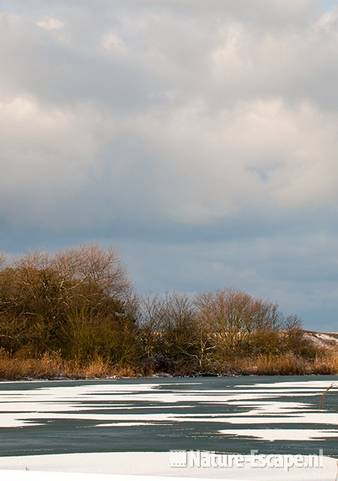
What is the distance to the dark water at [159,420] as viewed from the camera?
39.6 feet

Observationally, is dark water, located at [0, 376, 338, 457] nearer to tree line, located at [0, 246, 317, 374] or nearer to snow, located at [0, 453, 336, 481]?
snow, located at [0, 453, 336, 481]

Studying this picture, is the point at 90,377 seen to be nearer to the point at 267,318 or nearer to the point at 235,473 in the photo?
the point at 267,318

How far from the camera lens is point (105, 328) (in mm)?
43875

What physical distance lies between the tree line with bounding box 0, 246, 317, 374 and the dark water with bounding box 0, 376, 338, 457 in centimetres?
1769

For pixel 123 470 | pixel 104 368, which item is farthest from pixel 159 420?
pixel 104 368

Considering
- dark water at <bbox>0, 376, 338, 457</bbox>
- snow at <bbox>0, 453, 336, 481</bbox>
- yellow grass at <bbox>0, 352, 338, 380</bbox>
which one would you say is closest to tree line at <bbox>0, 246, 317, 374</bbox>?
yellow grass at <bbox>0, 352, 338, 380</bbox>

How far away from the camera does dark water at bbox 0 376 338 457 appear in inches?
475

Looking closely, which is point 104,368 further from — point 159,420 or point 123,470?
point 123,470

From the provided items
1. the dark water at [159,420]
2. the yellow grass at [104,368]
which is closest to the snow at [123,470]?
the dark water at [159,420]

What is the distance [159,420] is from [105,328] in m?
27.8

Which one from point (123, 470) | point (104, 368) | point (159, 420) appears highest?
point (104, 368)

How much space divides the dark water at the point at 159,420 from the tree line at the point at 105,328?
696 inches

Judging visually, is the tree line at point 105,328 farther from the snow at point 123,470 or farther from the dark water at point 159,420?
the snow at point 123,470

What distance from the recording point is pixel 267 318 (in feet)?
187
